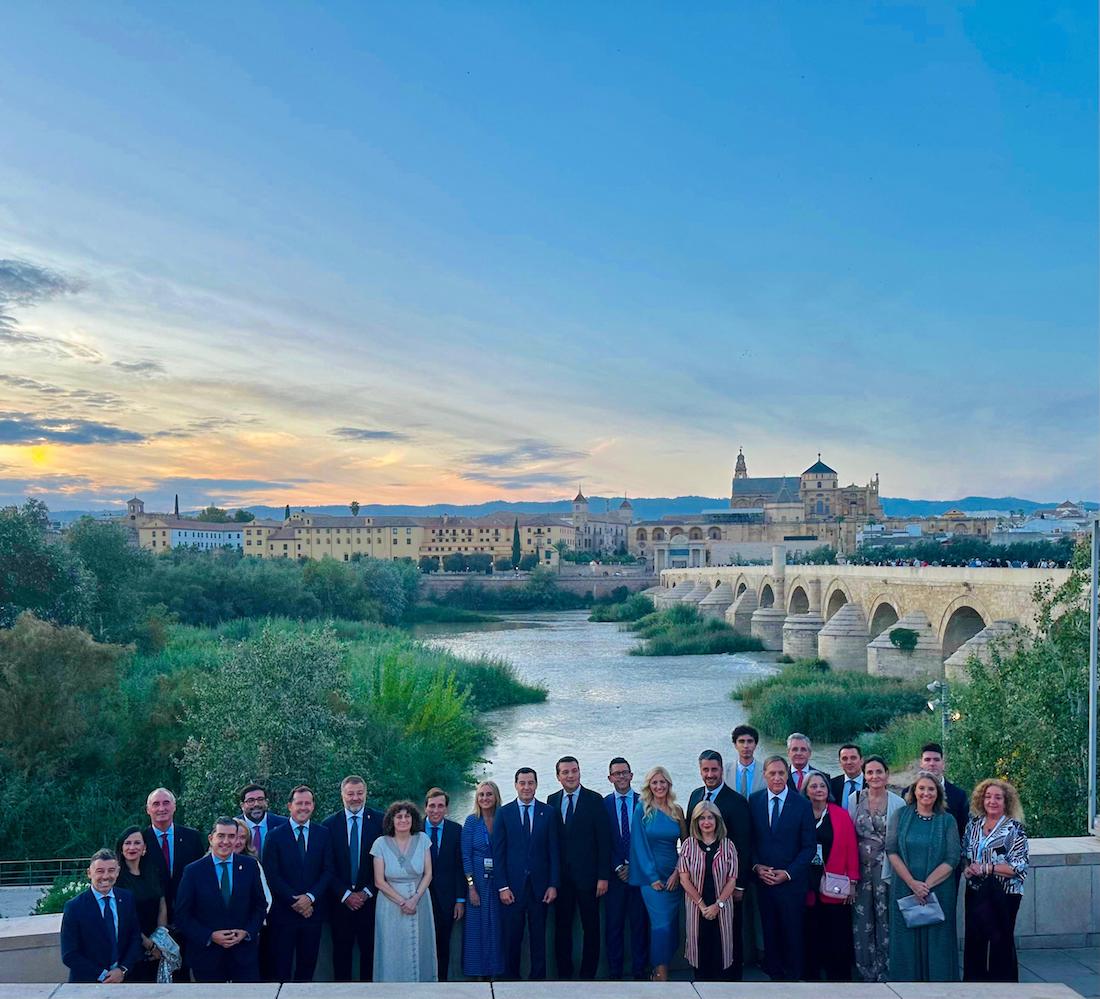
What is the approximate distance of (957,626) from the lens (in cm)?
2470

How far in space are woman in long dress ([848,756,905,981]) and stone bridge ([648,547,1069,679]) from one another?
34.5 ft

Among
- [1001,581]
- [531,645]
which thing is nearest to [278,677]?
[1001,581]

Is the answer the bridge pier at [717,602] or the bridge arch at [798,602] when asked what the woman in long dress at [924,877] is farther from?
the bridge pier at [717,602]

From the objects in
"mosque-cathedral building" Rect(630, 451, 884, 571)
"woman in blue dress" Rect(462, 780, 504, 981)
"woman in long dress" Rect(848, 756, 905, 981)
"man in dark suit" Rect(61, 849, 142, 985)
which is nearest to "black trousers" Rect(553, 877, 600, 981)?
"woman in blue dress" Rect(462, 780, 504, 981)

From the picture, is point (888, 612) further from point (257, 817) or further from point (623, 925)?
point (257, 817)

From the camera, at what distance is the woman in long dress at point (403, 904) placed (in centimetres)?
427

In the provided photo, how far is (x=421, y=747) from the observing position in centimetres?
1655

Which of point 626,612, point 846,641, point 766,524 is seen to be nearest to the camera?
point 846,641

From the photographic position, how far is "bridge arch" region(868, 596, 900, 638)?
97.1 feet

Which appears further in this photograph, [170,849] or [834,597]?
[834,597]

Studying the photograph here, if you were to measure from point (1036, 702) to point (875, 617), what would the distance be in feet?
69.8

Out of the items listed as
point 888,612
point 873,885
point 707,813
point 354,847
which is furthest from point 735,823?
point 888,612

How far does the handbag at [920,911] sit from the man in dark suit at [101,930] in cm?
303

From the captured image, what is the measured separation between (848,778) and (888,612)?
2658 centimetres
